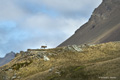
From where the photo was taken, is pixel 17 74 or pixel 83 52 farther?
pixel 83 52

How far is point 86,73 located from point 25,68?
26052mm

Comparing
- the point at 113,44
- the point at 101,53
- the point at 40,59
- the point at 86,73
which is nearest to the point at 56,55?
the point at 40,59

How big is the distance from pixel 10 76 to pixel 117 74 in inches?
1335

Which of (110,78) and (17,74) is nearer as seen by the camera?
(110,78)

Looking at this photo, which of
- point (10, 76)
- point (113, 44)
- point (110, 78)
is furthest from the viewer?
point (113, 44)

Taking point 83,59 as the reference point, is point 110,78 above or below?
below

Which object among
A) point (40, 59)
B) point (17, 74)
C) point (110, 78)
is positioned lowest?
point (110, 78)

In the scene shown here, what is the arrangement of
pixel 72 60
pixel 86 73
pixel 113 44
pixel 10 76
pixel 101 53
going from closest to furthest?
pixel 86 73 < pixel 10 76 < pixel 72 60 < pixel 101 53 < pixel 113 44

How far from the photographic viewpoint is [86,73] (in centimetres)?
3612

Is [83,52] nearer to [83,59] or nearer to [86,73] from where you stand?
Result: [83,59]

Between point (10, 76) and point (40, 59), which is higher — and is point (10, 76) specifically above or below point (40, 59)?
below

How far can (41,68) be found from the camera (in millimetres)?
55562

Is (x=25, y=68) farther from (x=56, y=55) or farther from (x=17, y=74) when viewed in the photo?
(x=56, y=55)

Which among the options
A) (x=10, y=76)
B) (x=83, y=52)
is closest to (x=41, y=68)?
(x=10, y=76)
